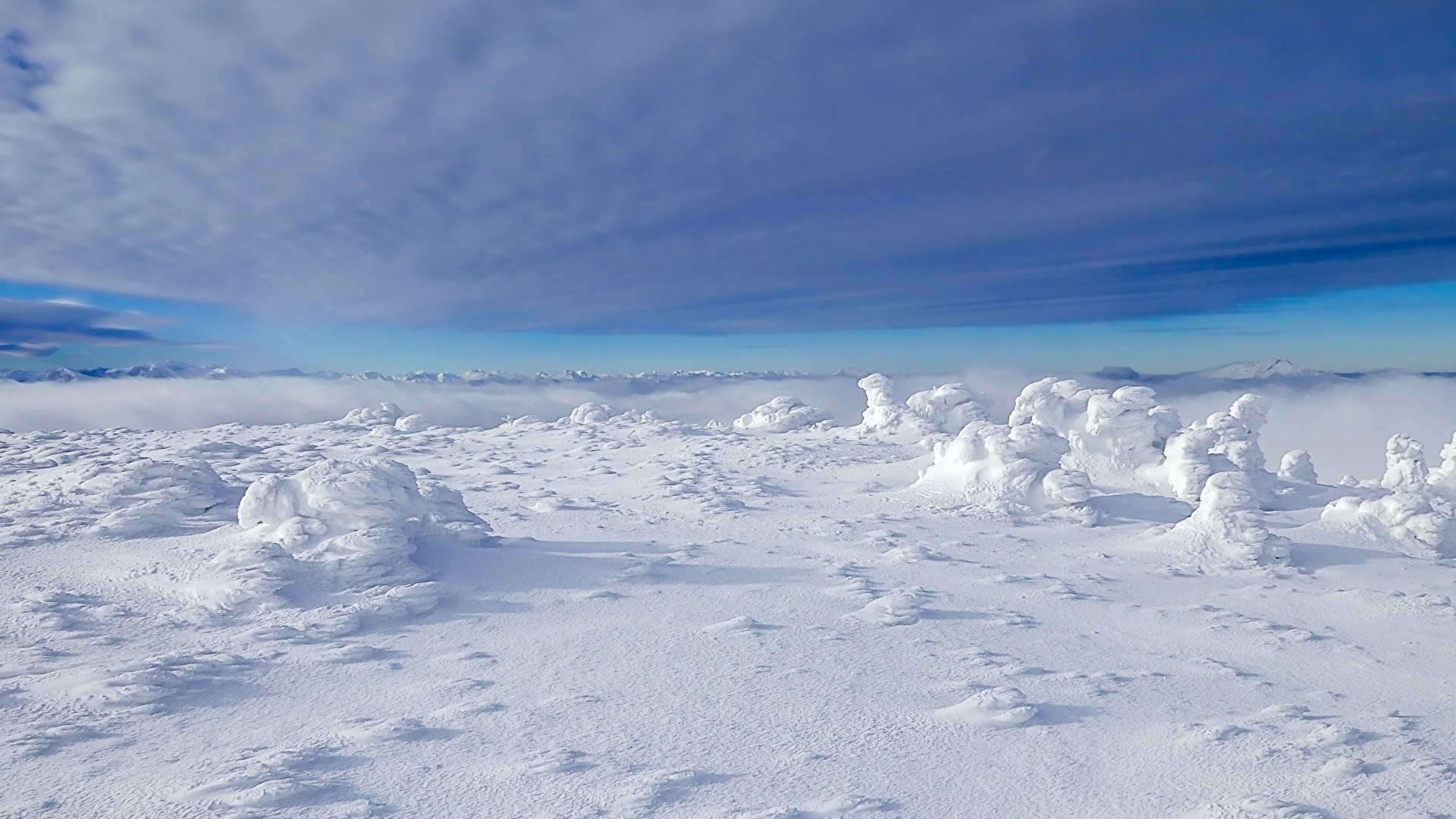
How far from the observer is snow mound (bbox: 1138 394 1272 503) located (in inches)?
1169

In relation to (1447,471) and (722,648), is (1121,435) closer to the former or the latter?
(722,648)

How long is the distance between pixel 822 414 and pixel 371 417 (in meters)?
33.9

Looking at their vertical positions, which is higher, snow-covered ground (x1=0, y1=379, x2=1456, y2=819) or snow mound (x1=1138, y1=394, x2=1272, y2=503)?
snow mound (x1=1138, y1=394, x2=1272, y2=503)

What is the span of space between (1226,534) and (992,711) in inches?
570

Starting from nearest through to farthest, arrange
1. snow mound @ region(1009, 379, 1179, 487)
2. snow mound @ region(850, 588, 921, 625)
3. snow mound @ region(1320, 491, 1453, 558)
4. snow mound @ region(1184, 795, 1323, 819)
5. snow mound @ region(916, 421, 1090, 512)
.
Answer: snow mound @ region(1184, 795, 1323, 819) → snow mound @ region(850, 588, 921, 625) → snow mound @ region(1320, 491, 1453, 558) → snow mound @ region(916, 421, 1090, 512) → snow mound @ region(1009, 379, 1179, 487)

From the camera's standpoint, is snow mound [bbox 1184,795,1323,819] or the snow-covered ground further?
the snow-covered ground

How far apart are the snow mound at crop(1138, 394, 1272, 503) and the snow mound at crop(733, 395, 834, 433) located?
22.0m

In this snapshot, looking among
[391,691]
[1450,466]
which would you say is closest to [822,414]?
[1450,466]

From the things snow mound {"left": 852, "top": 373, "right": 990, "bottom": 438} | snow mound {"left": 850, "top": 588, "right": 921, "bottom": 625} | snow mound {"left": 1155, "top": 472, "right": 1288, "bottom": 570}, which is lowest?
snow mound {"left": 850, "top": 588, "right": 921, "bottom": 625}

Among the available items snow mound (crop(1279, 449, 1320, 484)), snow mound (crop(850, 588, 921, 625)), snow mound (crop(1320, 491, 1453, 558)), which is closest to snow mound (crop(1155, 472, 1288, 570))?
snow mound (crop(1320, 491, 1453, 558))

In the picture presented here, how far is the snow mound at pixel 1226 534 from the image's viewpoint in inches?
843

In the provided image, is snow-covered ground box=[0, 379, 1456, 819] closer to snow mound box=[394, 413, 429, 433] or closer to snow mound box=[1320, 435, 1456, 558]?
snow mound box=[1320, 435, 1456, 558]

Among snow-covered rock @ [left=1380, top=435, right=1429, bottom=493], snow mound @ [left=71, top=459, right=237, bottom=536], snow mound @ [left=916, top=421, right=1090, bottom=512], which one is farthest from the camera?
snow-covered rock @ [left=1380, top=435, right=1429, bottom=493]

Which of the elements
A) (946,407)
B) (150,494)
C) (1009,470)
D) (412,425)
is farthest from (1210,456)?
(412,425)
